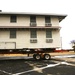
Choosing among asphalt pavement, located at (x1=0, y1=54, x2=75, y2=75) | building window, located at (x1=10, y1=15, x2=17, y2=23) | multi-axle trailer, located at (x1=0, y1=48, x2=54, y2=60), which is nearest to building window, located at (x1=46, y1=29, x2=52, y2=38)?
multi-axle trailer, located at (x1=0, y1=48, x2=54, y2=60)

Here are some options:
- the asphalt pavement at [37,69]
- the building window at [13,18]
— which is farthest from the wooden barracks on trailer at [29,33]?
the asphalt pavement at [37,69]

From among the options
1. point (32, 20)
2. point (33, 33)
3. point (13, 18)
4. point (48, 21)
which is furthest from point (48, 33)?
point (13, 18)

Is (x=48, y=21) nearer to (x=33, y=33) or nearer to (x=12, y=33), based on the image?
(x=33, y=33)

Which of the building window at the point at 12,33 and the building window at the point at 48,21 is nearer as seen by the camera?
the building window at the point at 12,33

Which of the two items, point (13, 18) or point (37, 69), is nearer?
point (37, 69)

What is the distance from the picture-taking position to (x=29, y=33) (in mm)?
29609

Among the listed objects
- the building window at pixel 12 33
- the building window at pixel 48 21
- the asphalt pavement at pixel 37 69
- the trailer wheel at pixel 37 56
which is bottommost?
the asphalt pavement at pixel 37 69

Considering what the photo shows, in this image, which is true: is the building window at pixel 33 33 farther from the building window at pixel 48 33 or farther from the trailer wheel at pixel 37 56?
the trailer wheel at pixel 37 56

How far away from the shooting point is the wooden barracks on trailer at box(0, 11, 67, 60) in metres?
28.8

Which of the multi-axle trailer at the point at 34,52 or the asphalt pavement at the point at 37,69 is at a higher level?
the multi-axle trailer at the point at 34,52

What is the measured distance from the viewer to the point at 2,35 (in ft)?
95.7

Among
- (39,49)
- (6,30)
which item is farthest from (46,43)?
(6,30)

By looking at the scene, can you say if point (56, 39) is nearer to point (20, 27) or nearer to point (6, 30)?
point (20, 27)

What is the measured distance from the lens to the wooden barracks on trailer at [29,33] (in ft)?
94.6
